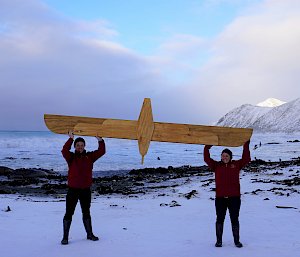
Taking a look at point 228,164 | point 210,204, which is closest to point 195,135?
point 228,164

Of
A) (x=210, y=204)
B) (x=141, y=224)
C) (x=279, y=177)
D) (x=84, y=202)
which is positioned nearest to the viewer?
(x=84, y=202)

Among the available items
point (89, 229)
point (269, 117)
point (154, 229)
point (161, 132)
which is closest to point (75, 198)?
point (89, 229)

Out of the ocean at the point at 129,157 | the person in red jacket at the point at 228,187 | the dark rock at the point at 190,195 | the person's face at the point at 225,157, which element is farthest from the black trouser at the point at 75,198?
the ocean at the point at 129,157

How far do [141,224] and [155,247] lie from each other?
77.7 inches

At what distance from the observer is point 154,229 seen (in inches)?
316

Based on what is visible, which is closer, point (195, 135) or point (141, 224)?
point (195, 135)

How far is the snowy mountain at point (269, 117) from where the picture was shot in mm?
121188

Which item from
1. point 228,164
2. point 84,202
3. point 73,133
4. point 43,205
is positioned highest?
point 73,133

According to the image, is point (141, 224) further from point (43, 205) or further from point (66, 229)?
point (43, 205)

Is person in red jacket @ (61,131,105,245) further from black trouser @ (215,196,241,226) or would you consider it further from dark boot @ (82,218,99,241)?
black trouser @ (215,196,241,226)

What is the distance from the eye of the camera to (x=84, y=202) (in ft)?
22.2

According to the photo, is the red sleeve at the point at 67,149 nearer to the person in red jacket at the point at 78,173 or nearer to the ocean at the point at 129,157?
the person in red jacket at the point at 78,173

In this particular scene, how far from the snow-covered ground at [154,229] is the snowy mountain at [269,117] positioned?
102061 mm

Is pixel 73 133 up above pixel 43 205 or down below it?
above
